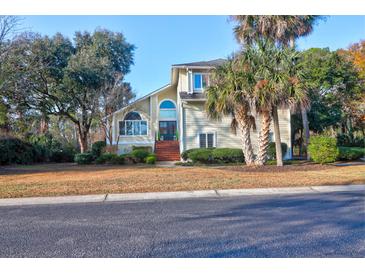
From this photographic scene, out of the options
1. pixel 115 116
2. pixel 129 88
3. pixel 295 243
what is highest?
pixel 129 88

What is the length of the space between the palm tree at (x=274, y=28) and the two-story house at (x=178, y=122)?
114 inches

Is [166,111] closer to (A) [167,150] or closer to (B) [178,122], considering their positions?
(B) [178,122]

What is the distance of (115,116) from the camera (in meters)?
23.0

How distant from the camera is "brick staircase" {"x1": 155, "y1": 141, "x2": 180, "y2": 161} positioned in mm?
22094

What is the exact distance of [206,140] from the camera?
20.3 meters

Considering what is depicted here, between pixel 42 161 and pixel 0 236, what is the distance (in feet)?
66.1

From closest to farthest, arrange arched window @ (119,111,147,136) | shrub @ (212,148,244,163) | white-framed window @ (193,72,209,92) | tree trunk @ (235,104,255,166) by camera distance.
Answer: tree trunk @ (235,104,255,166) → shrub @ (212,148,244,163) → white-framed window @ (193,72,209,92) → arched window @ (119,111,147,136)

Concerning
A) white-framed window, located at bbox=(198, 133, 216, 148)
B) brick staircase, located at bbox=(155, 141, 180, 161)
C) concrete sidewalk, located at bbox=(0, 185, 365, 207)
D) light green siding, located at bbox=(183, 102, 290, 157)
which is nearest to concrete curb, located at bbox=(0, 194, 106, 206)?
concrete sidewalk, located at bbox=(0, 185, 365, 207)

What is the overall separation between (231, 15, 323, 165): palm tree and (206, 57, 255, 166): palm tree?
5.48ft

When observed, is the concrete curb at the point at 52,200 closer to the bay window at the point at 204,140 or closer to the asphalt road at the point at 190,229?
the asphalt road at the point at 190,229

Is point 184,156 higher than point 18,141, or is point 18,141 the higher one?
point 18,141

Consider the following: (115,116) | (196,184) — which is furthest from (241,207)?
(115,116)

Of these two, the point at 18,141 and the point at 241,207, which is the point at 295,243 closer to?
the point at 241,207

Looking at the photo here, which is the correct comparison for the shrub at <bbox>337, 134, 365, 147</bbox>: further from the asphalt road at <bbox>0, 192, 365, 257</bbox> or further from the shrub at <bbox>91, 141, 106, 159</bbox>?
the asphalt road at <bbox>0, 192, 365, 257</bbox>
